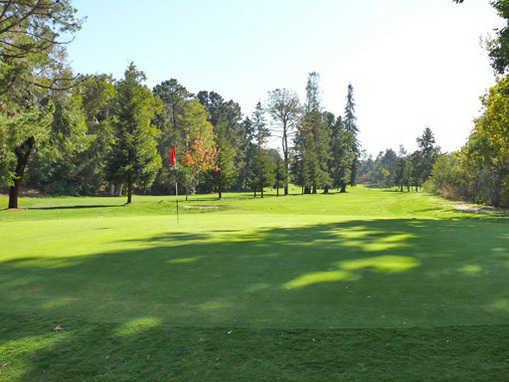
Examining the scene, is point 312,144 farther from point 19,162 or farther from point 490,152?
point 19,162

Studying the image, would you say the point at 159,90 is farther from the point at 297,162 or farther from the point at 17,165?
the point at 17,165

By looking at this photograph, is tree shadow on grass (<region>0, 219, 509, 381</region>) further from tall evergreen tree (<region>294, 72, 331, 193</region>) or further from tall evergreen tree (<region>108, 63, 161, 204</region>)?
tall evergreen tree (<region>294, 72, 331, 193</region>)

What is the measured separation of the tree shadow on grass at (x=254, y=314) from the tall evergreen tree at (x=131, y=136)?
92.9 feet

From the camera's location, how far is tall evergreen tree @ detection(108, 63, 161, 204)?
3431cm

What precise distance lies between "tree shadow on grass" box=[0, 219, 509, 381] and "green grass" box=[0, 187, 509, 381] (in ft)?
0.05

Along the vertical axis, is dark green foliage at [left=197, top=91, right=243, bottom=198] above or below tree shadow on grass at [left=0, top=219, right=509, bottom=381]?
above

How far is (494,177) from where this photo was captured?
127 feet

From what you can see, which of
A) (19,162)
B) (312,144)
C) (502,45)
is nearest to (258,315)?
(502,45)

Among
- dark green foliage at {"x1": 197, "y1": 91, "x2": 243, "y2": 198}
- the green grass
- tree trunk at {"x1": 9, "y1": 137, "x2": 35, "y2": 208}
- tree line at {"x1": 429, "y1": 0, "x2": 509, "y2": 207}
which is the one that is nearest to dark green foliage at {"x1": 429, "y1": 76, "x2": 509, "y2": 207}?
tree line at {"x1": 429, "y1": 0, "x2": 509, "y2": 207}

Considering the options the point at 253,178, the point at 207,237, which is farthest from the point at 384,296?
the point at 253,178

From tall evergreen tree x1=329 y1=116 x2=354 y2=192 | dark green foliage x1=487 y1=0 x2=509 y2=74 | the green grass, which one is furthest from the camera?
tall evergreen tree x1=329 y1=116 x2=354 y2=192

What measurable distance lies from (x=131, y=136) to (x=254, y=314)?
32199 millimetres

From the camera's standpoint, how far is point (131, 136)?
1342 inches

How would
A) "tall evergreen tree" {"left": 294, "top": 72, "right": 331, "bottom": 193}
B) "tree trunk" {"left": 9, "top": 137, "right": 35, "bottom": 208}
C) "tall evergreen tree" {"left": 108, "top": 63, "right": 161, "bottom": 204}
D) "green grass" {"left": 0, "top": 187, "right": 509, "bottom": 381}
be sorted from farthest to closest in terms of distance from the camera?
"tall evergreen tree" {"left": 294, "top": 72, "right": 331, "bottom": 193}, "tall evergreen tree" {"left": 108, "top": 63, "right": 161, "bottom": 204}, "tree trunk" {"left": 9, "top": 137, "right": 35, "bottom": 208}, "green grass" {"left": 0, "top": 187, "right": 509, "bottom": 381}
